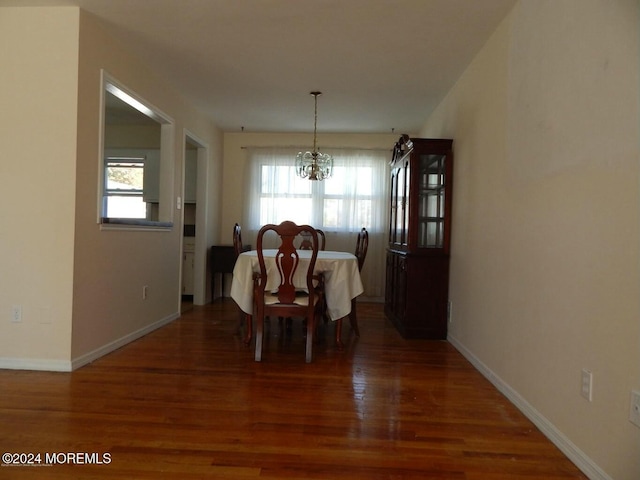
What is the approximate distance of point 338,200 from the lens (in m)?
5.77

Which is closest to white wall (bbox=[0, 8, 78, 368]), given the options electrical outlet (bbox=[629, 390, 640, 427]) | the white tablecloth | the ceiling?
the ceiling

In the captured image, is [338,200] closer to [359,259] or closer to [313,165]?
[313,165]

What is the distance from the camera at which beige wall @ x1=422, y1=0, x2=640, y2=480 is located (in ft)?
4.78

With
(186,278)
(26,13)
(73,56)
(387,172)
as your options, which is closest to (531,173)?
(73,56)

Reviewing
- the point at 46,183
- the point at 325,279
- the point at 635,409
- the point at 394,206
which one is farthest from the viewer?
the point at 394,206

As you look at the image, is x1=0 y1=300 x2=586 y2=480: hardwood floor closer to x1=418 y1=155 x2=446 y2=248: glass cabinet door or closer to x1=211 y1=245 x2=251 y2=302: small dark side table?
x1=418 y1=155 x2=446 y2=248: glass cabinet door

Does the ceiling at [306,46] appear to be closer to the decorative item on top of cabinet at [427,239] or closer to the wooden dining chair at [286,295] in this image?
the decorative item on top of cabinet at [427,239]

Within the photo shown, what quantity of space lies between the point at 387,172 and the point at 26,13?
4189mm

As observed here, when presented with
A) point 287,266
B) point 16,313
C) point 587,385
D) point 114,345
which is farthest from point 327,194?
point 587,385

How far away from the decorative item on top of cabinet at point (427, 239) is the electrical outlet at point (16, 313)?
291 centimetres

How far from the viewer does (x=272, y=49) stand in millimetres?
3203

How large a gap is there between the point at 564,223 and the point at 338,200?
403 cm

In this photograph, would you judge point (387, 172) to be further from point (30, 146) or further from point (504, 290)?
point (30, 146)

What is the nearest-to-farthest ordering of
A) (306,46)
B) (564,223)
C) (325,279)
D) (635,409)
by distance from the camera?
(635,409), (564,223), (306,46), (325,279)
